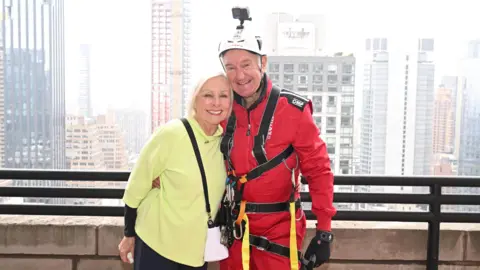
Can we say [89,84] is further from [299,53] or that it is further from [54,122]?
[299,53]

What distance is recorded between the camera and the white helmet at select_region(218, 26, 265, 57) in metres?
1.99

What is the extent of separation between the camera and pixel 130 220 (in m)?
2.03

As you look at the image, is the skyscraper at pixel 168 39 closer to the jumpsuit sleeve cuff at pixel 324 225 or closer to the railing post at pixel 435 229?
the railing post at pixel 435 229

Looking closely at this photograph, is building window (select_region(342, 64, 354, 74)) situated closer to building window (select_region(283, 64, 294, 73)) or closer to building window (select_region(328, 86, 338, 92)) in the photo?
building window (select_region(328, 86, 338, 92))

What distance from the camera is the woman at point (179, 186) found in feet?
6.28

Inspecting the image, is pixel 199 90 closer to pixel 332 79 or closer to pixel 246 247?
pixel 246 247

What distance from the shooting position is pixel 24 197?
2.79 meters

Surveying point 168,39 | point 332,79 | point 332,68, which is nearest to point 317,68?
point 332,79

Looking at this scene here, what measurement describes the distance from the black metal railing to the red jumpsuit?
0.68m

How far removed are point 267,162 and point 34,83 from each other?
41.6ft

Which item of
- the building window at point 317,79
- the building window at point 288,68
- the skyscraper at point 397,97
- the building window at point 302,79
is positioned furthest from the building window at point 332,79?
Result: the building window at point 288,68

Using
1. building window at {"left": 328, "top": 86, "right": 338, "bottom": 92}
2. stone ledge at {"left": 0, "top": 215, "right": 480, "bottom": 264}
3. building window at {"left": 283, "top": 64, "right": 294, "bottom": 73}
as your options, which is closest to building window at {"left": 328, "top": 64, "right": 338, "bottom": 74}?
building window at {"left": 328, "top": 86, "right": 338, "bottom": 92}

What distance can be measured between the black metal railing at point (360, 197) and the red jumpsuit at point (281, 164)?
680 millimetres

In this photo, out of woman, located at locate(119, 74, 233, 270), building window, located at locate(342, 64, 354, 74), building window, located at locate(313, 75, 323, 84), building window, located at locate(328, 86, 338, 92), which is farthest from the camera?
building window, located at locate(342, 64, 354, 74)
